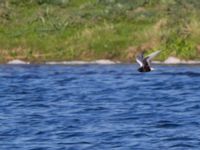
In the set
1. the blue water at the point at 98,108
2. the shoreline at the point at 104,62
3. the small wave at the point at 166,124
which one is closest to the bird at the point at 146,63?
the blue water at the point at 98,108

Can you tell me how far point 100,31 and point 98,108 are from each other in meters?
13.9

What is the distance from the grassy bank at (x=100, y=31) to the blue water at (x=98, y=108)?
152 centimetres

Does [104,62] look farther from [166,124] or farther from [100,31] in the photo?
[166,124]

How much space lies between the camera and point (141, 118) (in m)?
26.1

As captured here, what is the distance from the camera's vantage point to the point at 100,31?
41.9 m

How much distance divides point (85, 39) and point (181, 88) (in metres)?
9.62

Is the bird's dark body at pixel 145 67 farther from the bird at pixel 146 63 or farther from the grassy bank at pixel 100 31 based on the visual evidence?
the grassy bank at pixel 100 31

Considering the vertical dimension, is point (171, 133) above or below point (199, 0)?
below

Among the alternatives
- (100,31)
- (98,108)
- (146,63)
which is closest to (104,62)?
(100,31)

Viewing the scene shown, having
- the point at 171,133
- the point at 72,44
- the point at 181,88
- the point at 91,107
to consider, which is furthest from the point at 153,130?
the point at 72,44

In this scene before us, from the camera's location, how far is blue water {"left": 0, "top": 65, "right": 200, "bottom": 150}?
73.4 feet

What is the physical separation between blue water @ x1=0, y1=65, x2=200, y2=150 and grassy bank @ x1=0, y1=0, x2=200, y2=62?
1519mm

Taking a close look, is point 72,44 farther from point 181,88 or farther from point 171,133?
point 171,133

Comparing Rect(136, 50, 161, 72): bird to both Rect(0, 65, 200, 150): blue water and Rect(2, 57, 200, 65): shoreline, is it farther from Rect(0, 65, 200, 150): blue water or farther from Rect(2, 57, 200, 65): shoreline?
Rect(2, 57, 200, 65): shoreline
